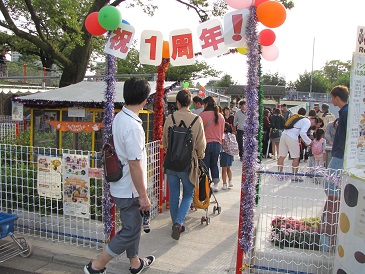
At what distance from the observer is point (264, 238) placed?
3.99 metres

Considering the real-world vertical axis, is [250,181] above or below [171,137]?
below

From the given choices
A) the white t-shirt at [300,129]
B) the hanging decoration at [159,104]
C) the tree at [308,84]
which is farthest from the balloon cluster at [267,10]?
the tree at [308,84]

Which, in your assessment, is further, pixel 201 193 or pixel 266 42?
pixel 201 193

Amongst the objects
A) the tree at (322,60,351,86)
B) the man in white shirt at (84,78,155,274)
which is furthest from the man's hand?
the tree at (322,60,351,86)

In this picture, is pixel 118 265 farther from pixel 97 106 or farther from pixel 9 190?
pixel 97 106

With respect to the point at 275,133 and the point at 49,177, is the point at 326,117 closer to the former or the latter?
the point at 275,133

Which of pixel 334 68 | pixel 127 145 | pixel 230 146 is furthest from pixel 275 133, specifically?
pixel 334 68

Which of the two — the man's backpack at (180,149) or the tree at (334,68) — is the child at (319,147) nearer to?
the man's backpack at (180,149)

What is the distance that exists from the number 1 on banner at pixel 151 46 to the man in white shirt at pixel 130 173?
1255mm

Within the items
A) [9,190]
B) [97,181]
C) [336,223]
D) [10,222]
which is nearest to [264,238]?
[336,223]

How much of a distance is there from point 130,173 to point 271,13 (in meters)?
2.01

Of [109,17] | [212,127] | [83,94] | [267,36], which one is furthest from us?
[83,94]

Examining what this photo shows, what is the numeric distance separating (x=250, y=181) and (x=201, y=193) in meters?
1.52

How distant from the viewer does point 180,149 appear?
14.3 feet
